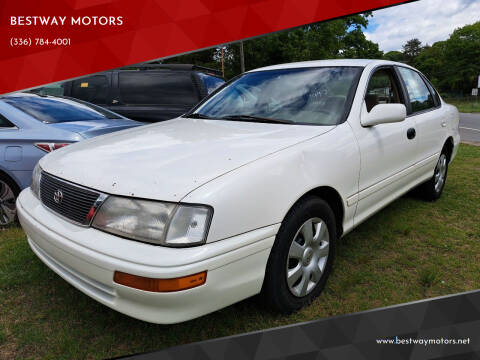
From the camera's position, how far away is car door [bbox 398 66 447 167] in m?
3.34

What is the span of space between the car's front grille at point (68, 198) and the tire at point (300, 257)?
951mm

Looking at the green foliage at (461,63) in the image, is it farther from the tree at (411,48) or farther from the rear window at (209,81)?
the rear window at (209,81)

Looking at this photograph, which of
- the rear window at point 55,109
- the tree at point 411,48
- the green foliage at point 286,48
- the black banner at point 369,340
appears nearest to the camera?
the black banner at point 369,340

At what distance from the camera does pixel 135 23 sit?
18.7ft

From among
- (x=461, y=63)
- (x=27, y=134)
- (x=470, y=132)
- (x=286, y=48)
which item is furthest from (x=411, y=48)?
(x=27, y=134)

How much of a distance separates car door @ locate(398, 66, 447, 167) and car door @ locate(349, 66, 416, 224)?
0.53 feet

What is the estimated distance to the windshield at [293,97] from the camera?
8.25ft

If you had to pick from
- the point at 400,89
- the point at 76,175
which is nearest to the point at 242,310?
the point at 76,175

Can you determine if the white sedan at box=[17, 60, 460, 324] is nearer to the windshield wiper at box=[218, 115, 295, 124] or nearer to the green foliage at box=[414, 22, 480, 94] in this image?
the windshield wiper at box=[218, 115, 295, 124]

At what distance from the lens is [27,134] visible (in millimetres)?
3152

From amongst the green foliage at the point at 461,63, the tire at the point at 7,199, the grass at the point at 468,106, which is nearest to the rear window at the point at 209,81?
the tire at the point at 7,199

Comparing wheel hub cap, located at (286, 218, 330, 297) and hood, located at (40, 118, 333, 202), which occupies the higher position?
hood, located at (40, 118, 333, 202)

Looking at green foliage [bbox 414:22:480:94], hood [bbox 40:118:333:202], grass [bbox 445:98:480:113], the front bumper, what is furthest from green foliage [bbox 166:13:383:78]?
green foliage [bbox 414:22:480:94]

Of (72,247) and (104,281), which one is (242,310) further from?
(72,247)
